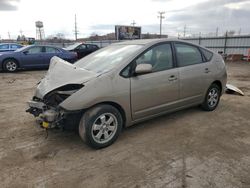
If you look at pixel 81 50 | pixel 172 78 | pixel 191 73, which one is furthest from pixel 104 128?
pixel 81 50

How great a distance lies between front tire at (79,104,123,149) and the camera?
10.5 ft

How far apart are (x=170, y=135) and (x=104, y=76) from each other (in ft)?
4.91

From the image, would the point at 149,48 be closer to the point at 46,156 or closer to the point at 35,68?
the point at 46,156

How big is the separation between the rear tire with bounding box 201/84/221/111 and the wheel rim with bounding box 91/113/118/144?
240 cm

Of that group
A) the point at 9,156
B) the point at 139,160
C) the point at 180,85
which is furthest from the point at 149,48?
the point at 9,156

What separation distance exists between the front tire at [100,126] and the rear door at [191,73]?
5.02 feet

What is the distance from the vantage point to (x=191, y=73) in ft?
14.5

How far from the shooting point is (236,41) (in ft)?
62.3

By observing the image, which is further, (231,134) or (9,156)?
(231,134)

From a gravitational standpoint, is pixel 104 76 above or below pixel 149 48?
below

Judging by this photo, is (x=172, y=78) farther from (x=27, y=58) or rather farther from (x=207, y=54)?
(x=27, y=58)

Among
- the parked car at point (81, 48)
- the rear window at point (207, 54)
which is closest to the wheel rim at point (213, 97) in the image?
the rear window at point (207, 54)

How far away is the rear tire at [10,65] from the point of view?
36.9ft

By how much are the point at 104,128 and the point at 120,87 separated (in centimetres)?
64
